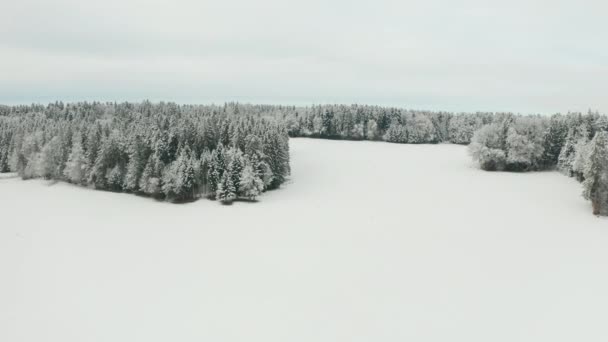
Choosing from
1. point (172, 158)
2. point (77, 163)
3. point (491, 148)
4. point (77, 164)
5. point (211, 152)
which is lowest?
point (77, 164)

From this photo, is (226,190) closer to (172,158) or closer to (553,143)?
(172,158)

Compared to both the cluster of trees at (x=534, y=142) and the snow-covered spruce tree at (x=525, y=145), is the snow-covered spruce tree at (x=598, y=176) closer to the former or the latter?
the cluster of trees at (x=534, y=142)

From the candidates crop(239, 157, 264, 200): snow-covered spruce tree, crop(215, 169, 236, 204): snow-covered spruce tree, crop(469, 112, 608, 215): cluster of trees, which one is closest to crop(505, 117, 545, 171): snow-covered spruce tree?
crop(469, 112, 608, 215): cluster of trees

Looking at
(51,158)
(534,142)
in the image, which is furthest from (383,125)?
(51,158)

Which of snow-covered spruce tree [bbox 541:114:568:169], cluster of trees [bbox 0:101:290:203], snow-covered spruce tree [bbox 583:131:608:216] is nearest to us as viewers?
snow-covered spruce tree [bbox 583:131:608:216]

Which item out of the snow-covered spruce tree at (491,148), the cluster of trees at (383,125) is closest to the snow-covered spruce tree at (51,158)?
the cluster of trees at (383,125)

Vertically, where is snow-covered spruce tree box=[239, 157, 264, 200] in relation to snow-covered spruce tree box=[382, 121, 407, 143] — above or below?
below

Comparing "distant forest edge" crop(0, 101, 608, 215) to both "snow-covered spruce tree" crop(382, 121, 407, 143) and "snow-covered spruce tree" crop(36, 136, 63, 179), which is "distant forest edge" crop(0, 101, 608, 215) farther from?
"snow-covered spruce tree" crop(382, 121, 407, 143)
